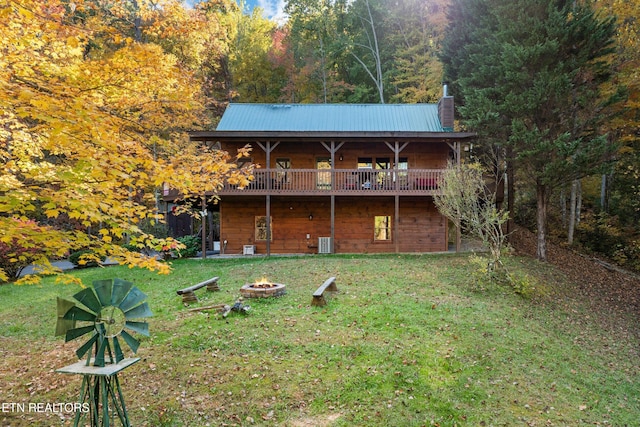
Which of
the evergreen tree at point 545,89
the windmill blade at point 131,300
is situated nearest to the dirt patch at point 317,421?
the windmill blade at point 131,300

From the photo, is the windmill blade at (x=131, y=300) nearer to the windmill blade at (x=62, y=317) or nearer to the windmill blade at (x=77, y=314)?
the windmill blade at (x=77, y=314)

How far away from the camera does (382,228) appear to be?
59.5 ft

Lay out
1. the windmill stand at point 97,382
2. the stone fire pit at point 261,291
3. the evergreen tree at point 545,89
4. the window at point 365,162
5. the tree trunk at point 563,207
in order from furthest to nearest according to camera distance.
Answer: the tree trunk at point 563,207, the window at point 365,162, the evergreen tree at point 545,89, the stone fire pit at point 261,291, the windmill stand at point 97,382

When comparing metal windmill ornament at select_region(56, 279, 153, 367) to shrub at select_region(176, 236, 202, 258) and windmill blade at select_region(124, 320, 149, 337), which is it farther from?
shrub at select_region(176, 236, 202, 258)

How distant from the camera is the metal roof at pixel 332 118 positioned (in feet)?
59.5

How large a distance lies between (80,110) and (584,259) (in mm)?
19744

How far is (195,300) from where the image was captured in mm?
9219

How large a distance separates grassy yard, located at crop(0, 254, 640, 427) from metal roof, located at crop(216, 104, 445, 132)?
9.84 m

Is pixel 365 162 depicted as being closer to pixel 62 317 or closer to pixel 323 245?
pixel 323 245

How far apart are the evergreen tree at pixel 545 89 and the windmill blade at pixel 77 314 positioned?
1469 centimetres

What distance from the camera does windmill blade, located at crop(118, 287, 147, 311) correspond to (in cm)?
399

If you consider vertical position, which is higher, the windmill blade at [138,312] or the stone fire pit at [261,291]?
the windmill blade at [138,312]

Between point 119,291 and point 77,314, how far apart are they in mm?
426

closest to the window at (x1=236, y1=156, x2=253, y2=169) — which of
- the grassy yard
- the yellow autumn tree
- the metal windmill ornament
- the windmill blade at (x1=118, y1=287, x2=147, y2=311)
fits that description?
the grassy yard
